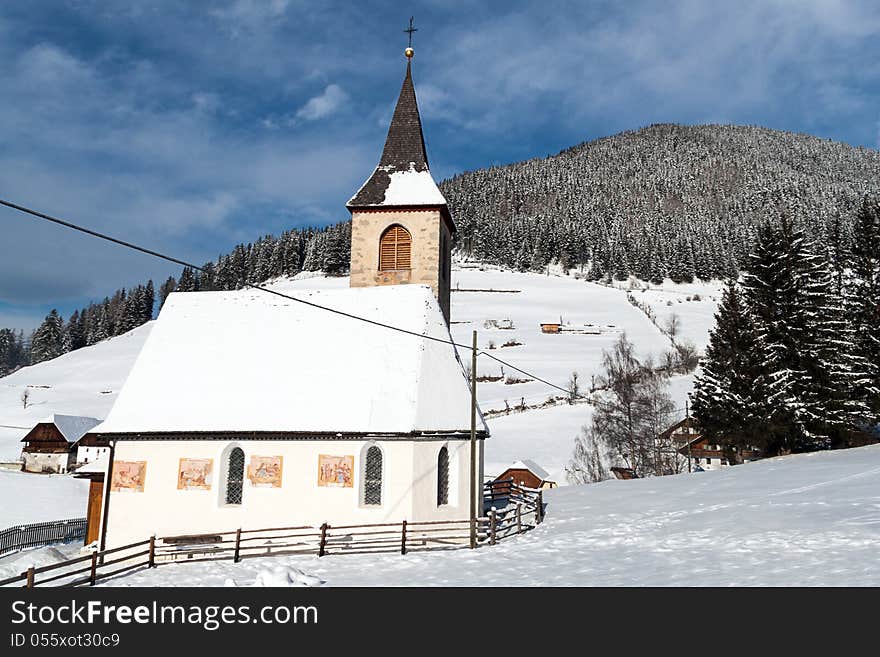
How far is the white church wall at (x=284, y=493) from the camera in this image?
67.3ft

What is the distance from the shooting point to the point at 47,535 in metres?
36.0

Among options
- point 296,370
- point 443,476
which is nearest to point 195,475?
point 296,370

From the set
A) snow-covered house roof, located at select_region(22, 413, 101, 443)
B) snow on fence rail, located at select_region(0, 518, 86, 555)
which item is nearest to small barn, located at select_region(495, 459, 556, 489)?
snow on fence rail, located at select_region(0, 518, 86, 555)

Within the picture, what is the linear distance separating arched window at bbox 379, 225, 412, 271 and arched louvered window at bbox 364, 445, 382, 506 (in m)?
10.0

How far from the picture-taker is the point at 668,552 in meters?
16.2

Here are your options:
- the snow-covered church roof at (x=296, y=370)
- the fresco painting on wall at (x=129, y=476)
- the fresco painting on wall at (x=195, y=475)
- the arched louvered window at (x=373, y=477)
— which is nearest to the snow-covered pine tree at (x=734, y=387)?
the snow-covered church roof at (x=296, y=370)

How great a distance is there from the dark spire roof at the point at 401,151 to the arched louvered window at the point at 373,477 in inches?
489

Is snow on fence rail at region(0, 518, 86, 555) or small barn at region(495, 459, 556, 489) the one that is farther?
small barn at region(495, 459, 556, 489)

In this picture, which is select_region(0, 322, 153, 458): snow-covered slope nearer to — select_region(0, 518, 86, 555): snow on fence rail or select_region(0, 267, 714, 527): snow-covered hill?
select_region(0, 267, 714, 527): snow-covered hill

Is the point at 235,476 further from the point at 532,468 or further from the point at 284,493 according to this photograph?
the point at 532,468

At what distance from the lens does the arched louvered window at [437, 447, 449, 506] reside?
21.4 metres

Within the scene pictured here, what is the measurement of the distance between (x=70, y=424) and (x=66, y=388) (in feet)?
99.1
